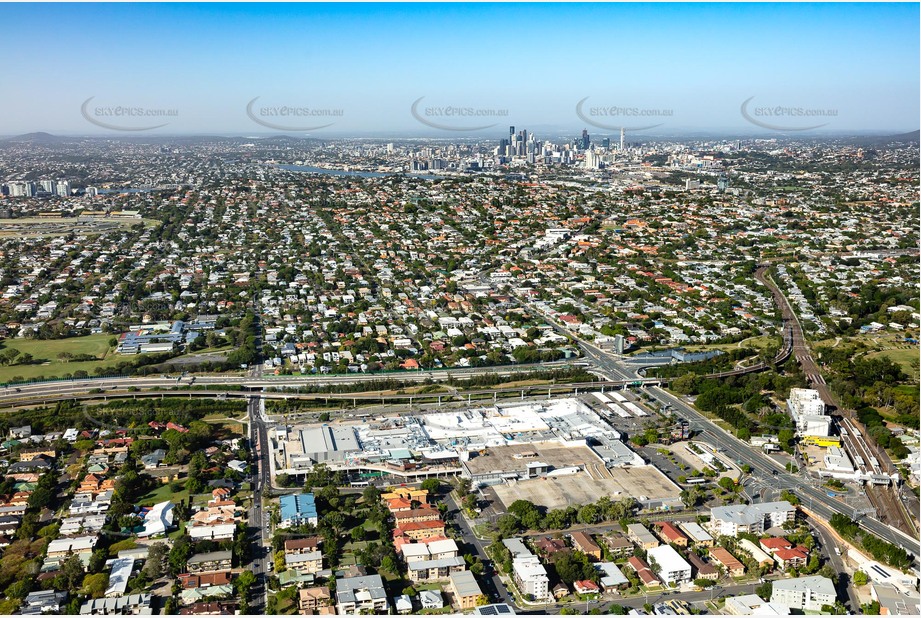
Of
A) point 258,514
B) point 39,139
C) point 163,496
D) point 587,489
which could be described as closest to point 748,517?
point 587,489

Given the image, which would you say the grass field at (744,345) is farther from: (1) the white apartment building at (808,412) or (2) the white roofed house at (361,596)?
(2) the white roofed house at (361,596)

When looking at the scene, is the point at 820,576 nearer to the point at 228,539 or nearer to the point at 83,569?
the point at 228,539

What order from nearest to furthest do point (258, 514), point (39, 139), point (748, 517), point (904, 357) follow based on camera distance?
1. point (748, 517)
2. point (258, 514)
3. point (904, 357)
4. point (39, 139)

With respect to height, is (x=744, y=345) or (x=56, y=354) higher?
(x=56, y=354)

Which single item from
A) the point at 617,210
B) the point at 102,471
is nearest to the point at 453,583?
the point at 102,471

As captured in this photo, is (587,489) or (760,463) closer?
(587,489)

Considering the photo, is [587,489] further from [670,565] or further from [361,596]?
[361,596]

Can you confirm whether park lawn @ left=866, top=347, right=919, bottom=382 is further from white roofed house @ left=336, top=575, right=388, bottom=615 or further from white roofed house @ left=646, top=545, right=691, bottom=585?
white roofed house @ left=336, top=575, right=388, bottom=615

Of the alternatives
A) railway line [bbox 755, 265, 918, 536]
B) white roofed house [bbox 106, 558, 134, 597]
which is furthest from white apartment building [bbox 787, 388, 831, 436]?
white roofed house [bbox 106, 558, 134, 597]
